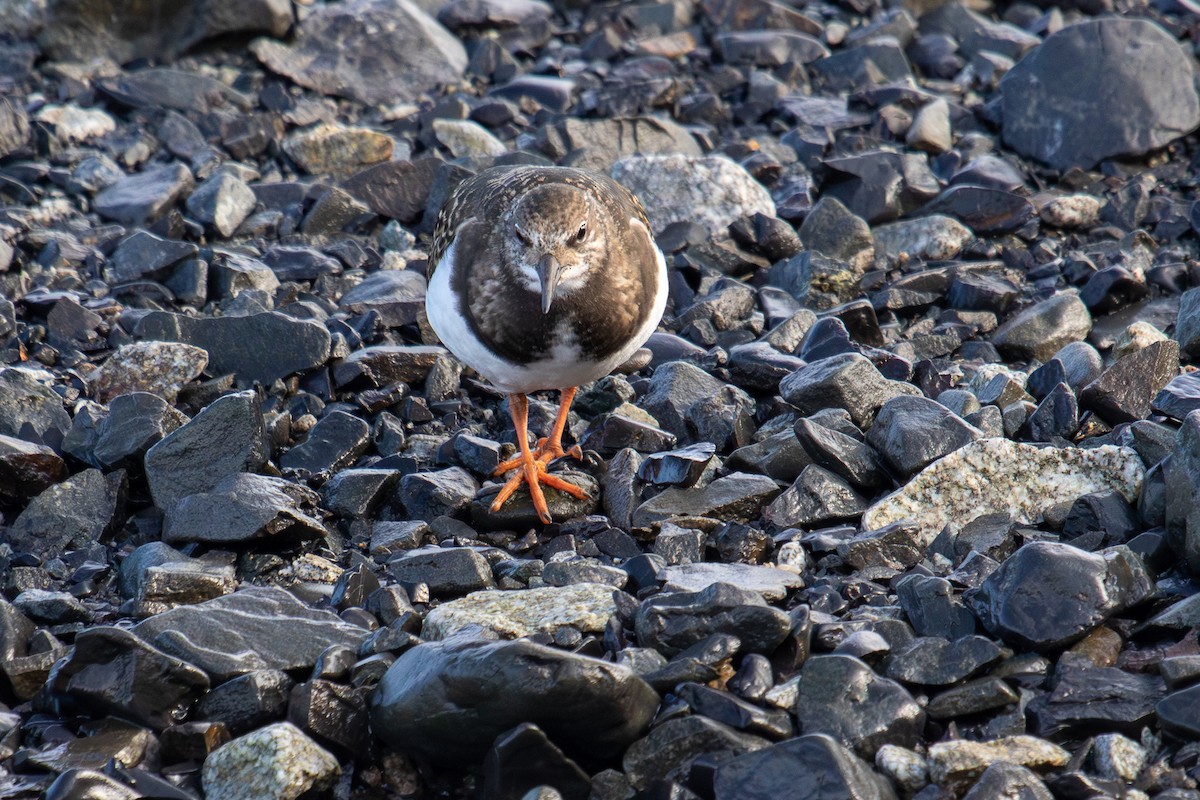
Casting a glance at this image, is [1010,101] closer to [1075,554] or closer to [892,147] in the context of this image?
[892,147]

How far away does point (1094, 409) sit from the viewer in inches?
255

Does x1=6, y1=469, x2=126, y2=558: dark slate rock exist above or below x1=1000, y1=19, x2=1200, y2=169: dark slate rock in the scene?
below

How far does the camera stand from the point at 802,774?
13.3ft

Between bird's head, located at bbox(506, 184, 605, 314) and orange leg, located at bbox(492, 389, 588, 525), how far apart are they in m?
0.96

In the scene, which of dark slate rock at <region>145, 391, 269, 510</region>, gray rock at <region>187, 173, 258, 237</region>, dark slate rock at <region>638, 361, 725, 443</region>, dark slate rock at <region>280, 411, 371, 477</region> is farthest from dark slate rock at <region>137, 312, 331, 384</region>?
gray rock at <region>187, 173, 258, 237</region>

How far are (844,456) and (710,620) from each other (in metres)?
1.64

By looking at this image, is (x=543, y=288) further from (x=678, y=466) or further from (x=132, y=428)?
(x=132, y=428)

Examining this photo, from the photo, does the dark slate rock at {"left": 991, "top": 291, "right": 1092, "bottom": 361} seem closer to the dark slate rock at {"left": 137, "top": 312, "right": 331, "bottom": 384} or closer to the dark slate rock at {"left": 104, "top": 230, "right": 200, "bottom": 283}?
the dark slate rock at {"left": 137, "top": 312, "right": 331, "bottom": 384}

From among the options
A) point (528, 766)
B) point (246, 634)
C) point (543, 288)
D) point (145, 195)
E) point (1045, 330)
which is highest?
point (543, 288)

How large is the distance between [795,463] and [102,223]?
5.94 metres

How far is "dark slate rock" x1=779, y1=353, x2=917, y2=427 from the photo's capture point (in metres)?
6.68

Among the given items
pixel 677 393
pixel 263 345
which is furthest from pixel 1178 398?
pixel 263 345

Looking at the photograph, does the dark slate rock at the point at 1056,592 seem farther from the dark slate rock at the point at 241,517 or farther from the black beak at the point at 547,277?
the dark slate rock at the point at 241,517

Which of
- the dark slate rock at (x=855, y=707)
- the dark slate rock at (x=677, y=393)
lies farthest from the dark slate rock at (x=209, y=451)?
the dark slate rock at (x=855, y=707)
